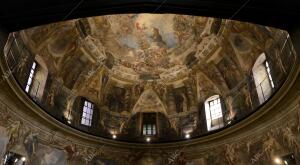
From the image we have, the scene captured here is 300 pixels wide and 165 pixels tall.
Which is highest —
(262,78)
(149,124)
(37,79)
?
(37,79)

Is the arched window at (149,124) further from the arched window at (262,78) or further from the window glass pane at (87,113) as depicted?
the arched window at (262,78)

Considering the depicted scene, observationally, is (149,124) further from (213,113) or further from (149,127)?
(213,113)

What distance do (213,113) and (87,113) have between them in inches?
395

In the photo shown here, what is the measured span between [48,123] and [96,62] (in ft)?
22.5

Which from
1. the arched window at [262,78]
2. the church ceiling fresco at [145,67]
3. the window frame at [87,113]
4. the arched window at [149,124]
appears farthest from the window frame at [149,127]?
the arched window at [262,78]

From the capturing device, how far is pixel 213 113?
2092 cm

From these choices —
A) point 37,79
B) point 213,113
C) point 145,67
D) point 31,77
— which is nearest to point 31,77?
point 31,77

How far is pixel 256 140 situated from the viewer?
15906mm

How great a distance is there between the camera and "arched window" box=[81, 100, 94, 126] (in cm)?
2075

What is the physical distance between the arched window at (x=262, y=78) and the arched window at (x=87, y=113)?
12661 millimetres

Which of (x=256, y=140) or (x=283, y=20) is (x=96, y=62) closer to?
(x=256, y=140)

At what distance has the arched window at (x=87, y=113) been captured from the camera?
20.8m

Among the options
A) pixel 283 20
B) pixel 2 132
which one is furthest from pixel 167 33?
pixel 283 20

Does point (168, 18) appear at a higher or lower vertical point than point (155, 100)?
higher
